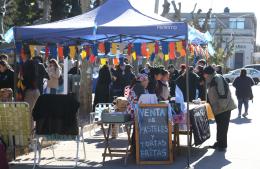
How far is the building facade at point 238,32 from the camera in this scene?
8544cm

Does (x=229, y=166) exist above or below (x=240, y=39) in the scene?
below

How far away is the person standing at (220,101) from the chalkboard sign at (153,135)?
5.90 feet

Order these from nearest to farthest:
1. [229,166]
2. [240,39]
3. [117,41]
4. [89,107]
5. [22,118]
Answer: [22,118] → [229,166] → [117,41] → [89,107] → [240,39]

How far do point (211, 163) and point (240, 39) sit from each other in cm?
7896

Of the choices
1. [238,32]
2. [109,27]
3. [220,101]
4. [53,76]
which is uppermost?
[238,32]

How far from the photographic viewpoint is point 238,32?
292 feet

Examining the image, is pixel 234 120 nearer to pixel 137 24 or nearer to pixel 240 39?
pixel 137 24

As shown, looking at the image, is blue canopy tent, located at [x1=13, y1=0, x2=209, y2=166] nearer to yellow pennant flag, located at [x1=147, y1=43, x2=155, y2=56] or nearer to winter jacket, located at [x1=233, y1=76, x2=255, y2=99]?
yellow pennant flag, located at [x1=147, y1=43, x2=155, y2=56]

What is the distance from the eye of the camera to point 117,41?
1336 centimetres

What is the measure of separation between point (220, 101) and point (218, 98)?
95mm

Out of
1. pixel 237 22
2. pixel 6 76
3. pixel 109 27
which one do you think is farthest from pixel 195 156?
pixel 237 22

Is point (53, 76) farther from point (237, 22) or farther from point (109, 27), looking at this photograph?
point (237, 22)

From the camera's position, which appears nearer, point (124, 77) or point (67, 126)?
point (67, 126)

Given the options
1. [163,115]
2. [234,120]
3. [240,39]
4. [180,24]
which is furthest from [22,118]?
[240,39]
